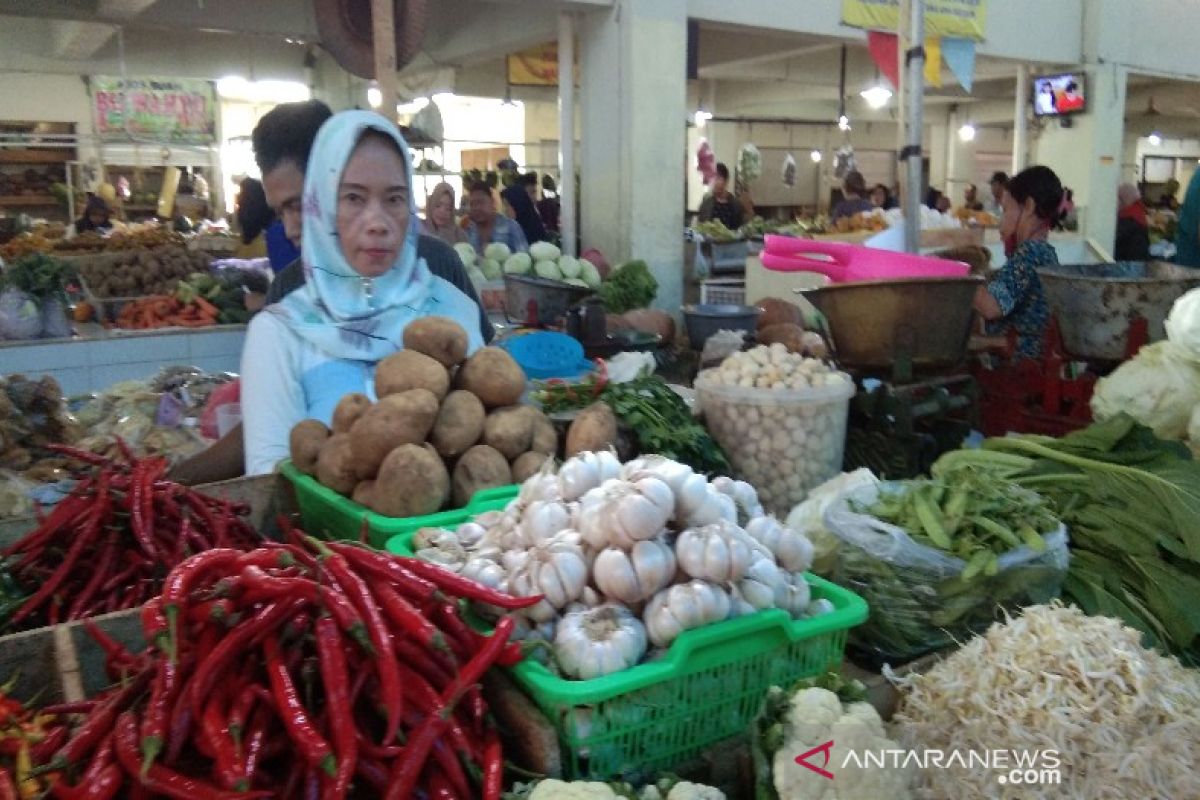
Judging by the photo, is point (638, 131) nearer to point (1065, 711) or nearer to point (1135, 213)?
point (1065, 711)

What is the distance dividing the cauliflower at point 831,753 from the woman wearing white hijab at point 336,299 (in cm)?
174

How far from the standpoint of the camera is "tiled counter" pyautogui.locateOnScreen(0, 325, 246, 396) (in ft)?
19.7

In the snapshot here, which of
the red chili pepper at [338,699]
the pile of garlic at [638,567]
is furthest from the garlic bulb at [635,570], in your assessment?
the red chili pepper at [338,699]

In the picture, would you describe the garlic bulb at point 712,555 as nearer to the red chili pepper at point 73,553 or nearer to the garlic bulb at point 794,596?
the garlic bulb at point 794,596

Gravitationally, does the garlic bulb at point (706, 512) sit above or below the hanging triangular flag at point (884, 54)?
below

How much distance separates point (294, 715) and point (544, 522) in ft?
1.94

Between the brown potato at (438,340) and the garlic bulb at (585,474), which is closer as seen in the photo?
the garlic bulb at (585,474)

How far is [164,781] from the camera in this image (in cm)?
136

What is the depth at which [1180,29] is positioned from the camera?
13148mm

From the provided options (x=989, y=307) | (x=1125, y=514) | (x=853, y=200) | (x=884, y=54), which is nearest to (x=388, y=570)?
(x=1125, y=514)

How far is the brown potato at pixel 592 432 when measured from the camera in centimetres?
255

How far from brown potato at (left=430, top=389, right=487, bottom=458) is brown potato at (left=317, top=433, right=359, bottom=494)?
8.2 inches

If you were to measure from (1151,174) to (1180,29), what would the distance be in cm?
1527

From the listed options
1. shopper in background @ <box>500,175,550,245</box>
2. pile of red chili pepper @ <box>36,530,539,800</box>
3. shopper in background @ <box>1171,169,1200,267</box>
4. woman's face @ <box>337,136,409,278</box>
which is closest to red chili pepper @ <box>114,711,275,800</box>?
pile of red chili pepper @ <box>36,530,539,800</box>
